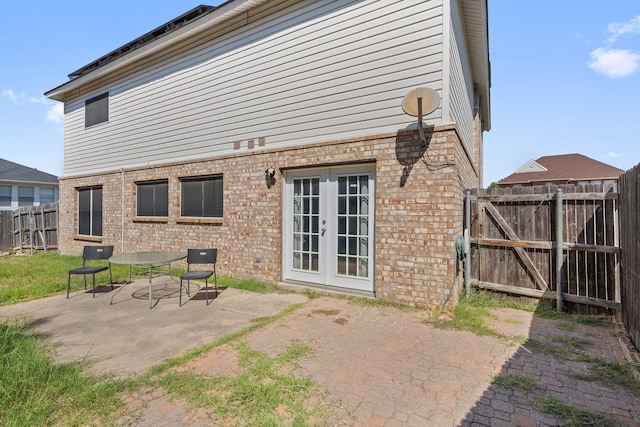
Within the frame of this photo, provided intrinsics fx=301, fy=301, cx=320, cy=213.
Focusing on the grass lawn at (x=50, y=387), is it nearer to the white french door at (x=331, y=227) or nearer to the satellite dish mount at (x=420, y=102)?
the white french door at (x=331, y=227)

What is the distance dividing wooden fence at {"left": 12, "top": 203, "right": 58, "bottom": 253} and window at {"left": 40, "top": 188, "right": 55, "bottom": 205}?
10350mm

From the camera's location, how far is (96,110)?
10414 mm

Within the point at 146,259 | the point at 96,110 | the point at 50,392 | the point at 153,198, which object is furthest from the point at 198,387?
the point at 96,110

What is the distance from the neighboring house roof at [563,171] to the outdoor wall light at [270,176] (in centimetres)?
2287

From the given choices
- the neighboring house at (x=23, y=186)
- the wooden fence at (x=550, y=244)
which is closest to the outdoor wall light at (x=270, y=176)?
the wooden fence at (x=550, y=244)

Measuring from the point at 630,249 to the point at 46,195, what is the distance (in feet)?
99.5

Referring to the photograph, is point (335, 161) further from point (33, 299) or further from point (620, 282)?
point (33, 299)

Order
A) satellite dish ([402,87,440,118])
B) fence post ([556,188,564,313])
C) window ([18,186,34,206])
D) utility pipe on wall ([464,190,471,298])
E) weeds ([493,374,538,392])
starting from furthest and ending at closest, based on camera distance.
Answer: window ([18,186,34,206]) < utility pipe on wall ([464,190,471,298]) < fence post ([556,188,564,313]) < satellite dish ([402,87,440,118]) < weeds ([493,374,538,392])

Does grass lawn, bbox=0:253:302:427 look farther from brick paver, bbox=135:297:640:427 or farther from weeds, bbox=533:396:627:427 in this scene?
weeds, bbox=533:396:627:427

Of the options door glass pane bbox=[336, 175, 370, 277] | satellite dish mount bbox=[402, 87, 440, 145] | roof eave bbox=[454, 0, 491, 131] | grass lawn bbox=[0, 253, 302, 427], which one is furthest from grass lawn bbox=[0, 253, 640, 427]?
roof eave bbox=[454, 0, 491, 131]

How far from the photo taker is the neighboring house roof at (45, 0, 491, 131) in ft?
21.3

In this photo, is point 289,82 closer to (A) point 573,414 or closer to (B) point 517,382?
(B) point 517,382

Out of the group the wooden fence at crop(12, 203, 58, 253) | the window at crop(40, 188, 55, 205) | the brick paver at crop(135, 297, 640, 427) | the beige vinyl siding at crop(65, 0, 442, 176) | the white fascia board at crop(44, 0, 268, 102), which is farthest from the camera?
the window at crop(40, 188, 55, 205)

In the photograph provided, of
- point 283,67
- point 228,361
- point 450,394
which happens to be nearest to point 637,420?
point 450,394
